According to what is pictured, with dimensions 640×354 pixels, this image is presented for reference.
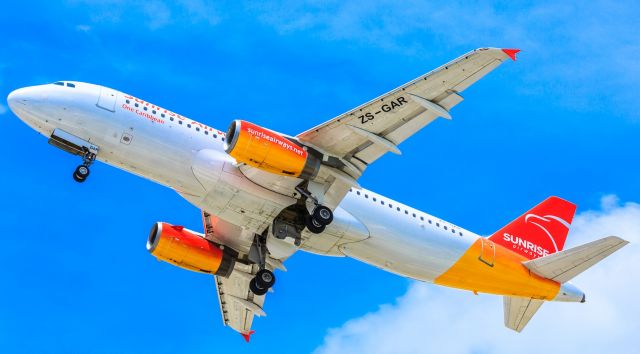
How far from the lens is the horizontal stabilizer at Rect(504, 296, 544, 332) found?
47719mm

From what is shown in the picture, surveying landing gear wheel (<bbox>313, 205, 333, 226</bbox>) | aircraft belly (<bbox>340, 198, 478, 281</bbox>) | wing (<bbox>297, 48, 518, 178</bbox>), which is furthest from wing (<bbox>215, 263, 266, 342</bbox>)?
wing (<bbox>297, 48, 518, 178</bbox>)

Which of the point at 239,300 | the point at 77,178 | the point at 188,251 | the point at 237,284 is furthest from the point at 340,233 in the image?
the point at 77,178

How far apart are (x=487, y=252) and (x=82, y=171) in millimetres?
18493

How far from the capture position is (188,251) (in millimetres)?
47312

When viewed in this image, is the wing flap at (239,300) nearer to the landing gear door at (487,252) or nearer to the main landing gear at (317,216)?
the main landing gear at (317,216)

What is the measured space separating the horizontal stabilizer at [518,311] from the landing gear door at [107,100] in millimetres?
20694

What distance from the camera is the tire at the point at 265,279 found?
44.9 m

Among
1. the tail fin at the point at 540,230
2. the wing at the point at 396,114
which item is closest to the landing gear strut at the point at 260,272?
the wing at the point at 396,114

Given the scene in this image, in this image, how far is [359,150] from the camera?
41594 millimetres

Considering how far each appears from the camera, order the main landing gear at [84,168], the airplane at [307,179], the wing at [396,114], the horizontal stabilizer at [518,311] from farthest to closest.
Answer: the horizontal stabilizer at [518,311], the main landing gear at [84,168], the airplane at [307,179], the wing at [396,114]

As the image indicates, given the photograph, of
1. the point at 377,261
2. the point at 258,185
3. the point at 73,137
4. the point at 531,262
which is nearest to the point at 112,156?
the point at 73,137

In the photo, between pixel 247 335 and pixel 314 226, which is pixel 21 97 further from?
pixel 247 335

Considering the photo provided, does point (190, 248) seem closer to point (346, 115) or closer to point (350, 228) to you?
point (350, 228)

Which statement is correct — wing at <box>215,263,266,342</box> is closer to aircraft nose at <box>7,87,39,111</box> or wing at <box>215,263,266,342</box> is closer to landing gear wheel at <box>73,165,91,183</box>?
landing gear wheel at <box>73,165,91,183</box>
